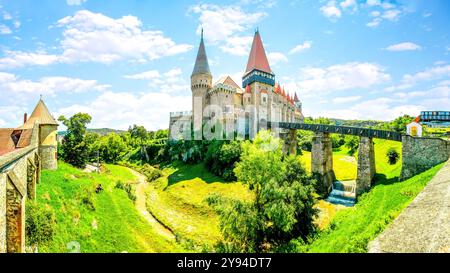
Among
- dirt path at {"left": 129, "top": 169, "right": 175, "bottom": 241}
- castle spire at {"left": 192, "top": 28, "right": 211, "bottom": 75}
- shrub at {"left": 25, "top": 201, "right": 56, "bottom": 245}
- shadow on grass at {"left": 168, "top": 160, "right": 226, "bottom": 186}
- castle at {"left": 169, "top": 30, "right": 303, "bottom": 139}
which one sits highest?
castle spire at {"left": 192, "top": 28, "right": 211, "bottom": 75}

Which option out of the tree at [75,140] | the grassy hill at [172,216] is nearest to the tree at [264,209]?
the grassy hill at [172,216]

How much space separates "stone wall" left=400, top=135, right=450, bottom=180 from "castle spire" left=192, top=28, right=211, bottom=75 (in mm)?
39191

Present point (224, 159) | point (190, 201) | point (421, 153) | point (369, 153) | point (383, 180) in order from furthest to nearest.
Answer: point (224, 159)
point (190, 201)
point (369, 153)
point (383, 180)
point (421, 153)

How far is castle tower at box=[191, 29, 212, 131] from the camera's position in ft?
169

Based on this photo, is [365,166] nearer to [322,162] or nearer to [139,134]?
[322,162]

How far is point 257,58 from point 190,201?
37.8 meters

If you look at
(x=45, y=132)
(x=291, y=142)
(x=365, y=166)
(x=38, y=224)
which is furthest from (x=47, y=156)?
(x=291, y=142)

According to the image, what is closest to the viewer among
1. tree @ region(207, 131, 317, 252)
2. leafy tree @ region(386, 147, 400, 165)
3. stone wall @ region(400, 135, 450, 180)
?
tree @ region(207, 131, 317, 252)

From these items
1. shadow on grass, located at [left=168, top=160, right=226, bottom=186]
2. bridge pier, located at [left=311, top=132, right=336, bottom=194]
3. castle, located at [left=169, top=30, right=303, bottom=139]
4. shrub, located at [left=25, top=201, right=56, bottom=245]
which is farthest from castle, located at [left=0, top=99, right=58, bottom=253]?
castle, located at [left=169, top=30, right=303, bottom=139]

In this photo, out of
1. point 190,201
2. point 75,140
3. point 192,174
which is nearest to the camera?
point 190,201

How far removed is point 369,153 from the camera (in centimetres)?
2427

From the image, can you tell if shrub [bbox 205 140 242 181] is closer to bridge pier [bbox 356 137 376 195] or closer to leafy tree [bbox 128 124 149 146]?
bridge pier [bbox 356 137 376 195]
